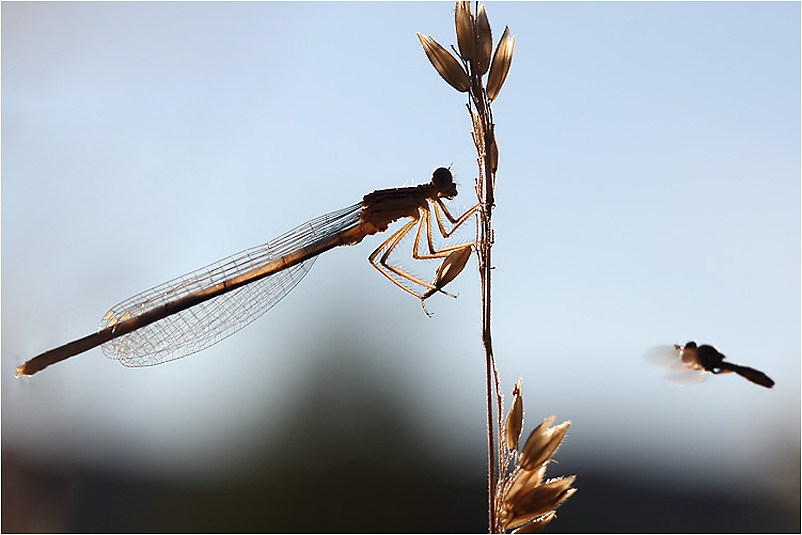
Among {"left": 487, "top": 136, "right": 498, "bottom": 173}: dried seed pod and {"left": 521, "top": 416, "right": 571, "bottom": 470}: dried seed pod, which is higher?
{"left": 487, "top": 136, "right": 498, "bottom": 173}: dried seed pod

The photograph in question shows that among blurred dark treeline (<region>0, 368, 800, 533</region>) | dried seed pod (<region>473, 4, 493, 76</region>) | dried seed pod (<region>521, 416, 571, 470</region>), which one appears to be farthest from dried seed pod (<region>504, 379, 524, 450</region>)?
blurred dark treeline (<region>0, 368, 800, 533</region>)

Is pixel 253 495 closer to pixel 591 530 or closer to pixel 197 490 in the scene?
pixel 197 490

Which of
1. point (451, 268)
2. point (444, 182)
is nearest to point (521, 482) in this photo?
point (451, 268)

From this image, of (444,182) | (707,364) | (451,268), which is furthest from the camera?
(444,182)

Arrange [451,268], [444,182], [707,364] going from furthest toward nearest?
[444,182] → [451,268] → [707,364]

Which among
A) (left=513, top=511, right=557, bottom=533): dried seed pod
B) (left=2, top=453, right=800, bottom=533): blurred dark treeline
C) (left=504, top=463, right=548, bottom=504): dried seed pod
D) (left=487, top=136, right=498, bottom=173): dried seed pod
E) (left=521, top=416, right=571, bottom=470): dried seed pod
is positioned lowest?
(left=2, top=453, right=800, bottom=533): blurred dark treeline

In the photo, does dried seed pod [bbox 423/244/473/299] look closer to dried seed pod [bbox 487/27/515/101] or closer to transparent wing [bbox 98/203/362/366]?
dried seed pod [bbox 487/27/515/101]

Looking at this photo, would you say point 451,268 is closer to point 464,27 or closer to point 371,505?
point 464,27
